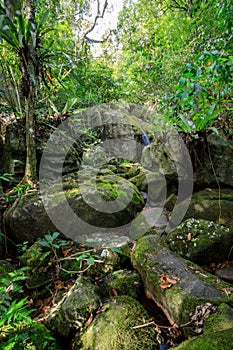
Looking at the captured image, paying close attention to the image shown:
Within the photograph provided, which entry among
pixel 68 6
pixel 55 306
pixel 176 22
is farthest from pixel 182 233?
pixel 68 6

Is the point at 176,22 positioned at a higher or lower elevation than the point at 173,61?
higher

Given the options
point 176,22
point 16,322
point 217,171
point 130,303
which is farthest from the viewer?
point 176,22

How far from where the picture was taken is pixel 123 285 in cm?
231

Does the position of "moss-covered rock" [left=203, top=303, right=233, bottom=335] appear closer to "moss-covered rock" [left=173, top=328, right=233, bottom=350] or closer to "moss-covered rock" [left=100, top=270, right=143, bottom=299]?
"moss-covered rock" [left=173, top=328, right=233, bottom=350]

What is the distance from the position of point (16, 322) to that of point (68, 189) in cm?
241

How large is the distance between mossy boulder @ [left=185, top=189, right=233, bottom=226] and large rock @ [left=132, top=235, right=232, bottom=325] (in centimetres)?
120

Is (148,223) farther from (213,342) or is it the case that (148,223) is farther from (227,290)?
(213,342)

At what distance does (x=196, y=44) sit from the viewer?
4.07 metres

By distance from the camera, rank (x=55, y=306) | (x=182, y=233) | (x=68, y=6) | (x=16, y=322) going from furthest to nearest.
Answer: (x=68, y=6)
(x=182, y=233)
(x=55, y=306)
(x=16, y=322)

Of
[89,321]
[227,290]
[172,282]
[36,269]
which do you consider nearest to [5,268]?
[36,269]

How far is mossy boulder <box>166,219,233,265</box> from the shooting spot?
276 centimetres

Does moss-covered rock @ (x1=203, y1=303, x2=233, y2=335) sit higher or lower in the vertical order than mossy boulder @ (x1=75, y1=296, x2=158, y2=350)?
higher

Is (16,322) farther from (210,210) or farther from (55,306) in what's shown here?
(210,210)

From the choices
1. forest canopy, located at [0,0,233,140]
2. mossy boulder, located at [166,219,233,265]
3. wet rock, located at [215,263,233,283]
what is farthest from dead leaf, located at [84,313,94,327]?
forest canopy, located at [0,0,233,140]
